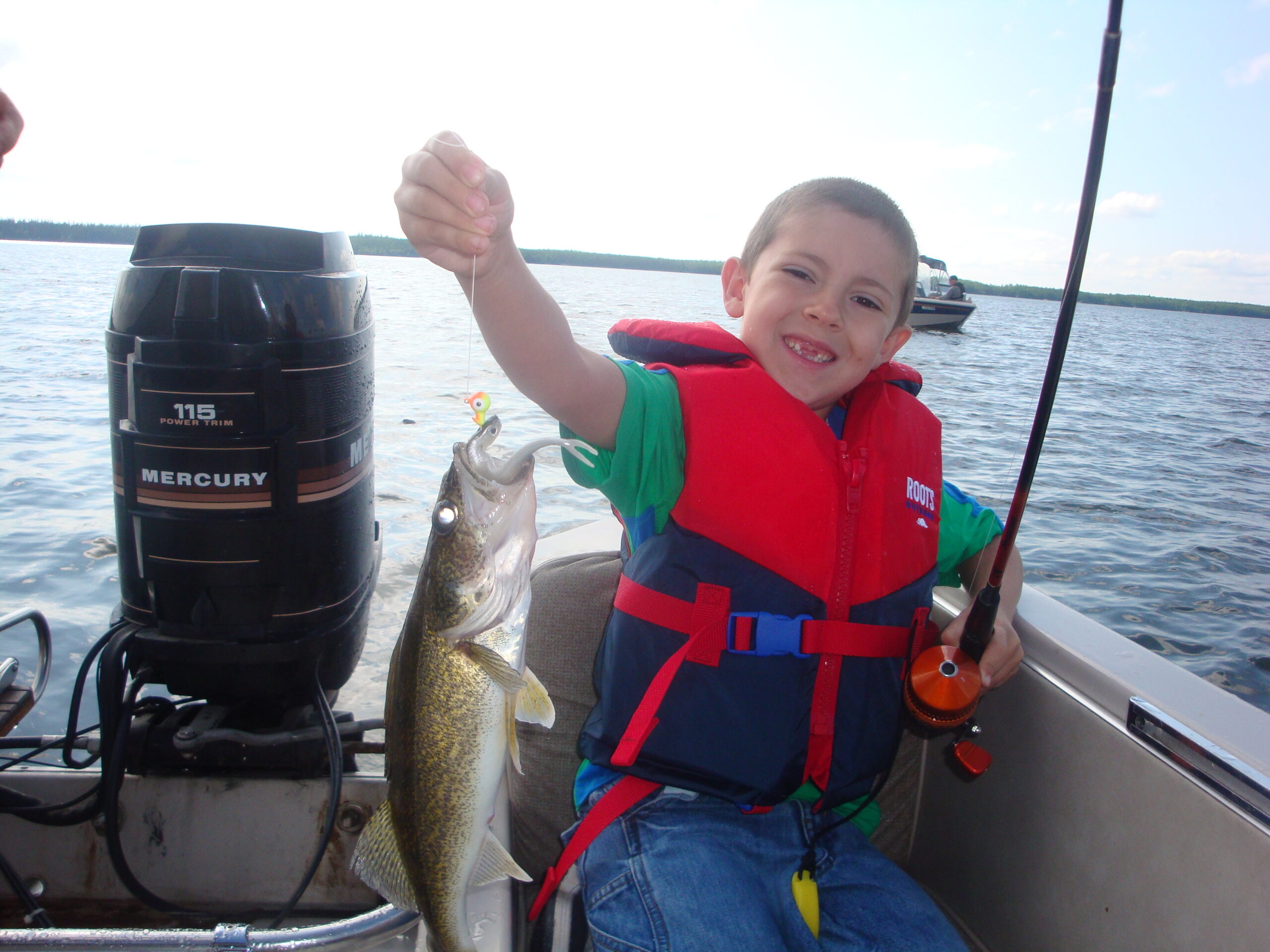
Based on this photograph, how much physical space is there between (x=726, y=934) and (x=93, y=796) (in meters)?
1.73

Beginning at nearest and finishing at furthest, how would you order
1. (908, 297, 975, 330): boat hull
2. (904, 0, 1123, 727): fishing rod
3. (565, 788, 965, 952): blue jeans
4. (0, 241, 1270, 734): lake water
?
(565, 788, 965, 952): blue jeans, (904, 0, 1123, 727): fishing rod, (0, 241, 1270, 734): lake water, (908, 297, 975, 330): boat hull

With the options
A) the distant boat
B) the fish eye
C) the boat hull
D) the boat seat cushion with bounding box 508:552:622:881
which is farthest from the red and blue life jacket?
the boat hull

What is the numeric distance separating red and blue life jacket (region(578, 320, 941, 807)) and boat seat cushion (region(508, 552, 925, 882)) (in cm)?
23

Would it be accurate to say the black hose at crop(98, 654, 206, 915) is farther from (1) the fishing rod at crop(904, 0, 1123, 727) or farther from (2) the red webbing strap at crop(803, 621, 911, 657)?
(1) the fishing rod at crop(904, 0, 1123, 727)

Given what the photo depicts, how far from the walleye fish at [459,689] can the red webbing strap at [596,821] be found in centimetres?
33

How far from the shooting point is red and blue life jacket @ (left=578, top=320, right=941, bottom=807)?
198cm

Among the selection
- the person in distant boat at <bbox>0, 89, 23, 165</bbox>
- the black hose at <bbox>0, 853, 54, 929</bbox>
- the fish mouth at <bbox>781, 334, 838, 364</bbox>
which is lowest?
the black hose at <bbox>0, 853, 54, 929</bbox>

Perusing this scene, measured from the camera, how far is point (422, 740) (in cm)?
154

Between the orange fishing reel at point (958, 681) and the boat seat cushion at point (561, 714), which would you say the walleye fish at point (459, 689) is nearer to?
the boat seat cushion at point (561, 714)

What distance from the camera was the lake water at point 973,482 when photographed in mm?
4973

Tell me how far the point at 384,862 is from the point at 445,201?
129 cm

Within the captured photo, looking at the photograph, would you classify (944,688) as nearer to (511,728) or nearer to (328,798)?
(511,728)

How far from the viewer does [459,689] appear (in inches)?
60.3

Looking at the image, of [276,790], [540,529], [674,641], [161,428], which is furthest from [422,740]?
[540,529]
